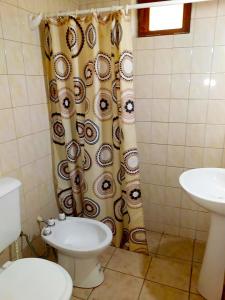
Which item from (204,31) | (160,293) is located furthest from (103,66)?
(160,293)

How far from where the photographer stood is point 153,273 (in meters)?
1.74

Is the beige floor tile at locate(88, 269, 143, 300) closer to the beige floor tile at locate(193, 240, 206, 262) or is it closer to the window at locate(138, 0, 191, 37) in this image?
the beige floor tile at locate(193, 240, 206, 262)

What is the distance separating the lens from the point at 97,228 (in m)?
1.67

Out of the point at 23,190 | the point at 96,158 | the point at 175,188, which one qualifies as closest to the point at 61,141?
the point at 96,158

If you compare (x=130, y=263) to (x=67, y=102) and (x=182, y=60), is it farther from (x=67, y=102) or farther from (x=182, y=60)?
(x=182, y=60)

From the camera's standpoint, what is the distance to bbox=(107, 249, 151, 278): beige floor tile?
1765 millimetres

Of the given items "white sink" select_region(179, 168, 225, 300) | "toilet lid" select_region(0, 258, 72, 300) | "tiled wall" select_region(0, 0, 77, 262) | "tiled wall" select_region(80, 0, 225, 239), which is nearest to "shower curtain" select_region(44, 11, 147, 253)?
"tiled wall" select_region(0, 0, 77, 262)

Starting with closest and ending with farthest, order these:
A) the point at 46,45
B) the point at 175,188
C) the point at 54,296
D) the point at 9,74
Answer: the point at 54,296
the point at 9,74
the point at 46,45
the point at 175,188

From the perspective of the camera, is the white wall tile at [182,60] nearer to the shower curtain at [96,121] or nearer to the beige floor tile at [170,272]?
the shower curtain at [96,121]

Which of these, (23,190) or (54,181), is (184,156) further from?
(23,190)

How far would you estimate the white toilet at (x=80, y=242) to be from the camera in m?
1.55

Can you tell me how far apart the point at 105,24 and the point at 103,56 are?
20 cm

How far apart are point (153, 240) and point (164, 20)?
1860 millimetres

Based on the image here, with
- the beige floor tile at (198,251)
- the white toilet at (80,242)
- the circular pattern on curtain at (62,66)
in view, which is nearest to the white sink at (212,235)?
the beige floor tile at (198,251)
